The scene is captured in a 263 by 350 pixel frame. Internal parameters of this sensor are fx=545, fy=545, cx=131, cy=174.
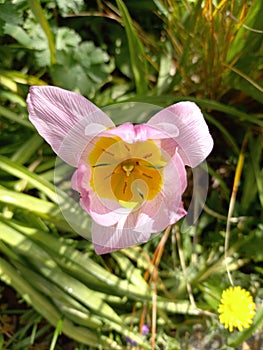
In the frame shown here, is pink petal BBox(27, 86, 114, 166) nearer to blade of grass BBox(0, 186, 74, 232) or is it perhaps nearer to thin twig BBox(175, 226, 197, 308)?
blade of grass BBox(0, 186, 74, 232)

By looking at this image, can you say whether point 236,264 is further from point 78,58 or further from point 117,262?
point 78,58

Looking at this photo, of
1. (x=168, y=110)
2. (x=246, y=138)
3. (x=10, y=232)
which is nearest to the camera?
(x=168, y=110)

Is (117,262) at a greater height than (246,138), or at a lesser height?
lesser

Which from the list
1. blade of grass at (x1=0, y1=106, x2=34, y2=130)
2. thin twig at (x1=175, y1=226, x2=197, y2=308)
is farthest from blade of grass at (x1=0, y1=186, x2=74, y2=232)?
thin twig at (x1=175, y1=226, x2=197, y2=308)

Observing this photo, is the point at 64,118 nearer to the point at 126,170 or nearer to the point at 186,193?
the point at 126,170

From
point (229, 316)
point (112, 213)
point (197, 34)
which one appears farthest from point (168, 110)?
point (229, 316)

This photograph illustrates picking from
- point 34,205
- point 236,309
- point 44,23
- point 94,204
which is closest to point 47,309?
point 34,205
